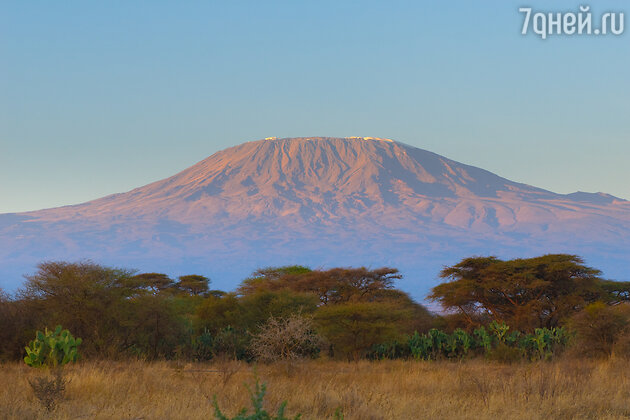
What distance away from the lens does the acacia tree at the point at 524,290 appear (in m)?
33.4

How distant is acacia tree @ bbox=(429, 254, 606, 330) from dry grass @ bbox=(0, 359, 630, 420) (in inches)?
744

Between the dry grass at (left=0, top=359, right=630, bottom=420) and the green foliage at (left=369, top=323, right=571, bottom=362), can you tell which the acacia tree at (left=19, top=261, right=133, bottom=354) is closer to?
the dry grass at (left=0, top=359, right=630, bottom=420)

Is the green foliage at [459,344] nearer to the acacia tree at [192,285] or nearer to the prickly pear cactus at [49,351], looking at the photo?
the prickly pear cactus at [49,351]

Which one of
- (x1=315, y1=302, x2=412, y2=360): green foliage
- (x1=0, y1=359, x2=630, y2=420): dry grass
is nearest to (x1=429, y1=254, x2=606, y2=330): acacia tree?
(x1=315, y1=302, x2=412, y2=360): green foliage

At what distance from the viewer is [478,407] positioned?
10.8m

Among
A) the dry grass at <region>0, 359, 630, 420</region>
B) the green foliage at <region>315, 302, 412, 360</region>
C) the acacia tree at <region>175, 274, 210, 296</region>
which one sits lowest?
the acacia tree at <region>175, 274, 210, 296</region>

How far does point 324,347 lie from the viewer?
25.2 metres

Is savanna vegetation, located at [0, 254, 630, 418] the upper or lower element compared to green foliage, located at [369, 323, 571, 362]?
Result: upper

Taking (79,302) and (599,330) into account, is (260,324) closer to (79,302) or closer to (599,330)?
(79,302)

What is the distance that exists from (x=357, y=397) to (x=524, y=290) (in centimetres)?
2539

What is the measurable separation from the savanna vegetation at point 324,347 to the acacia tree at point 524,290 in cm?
7

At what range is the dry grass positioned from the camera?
10227 millimetres

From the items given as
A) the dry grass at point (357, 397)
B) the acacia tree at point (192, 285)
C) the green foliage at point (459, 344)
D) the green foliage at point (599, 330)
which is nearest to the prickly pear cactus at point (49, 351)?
the dry grass at point (357, 397)

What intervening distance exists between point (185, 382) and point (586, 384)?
304 inches
